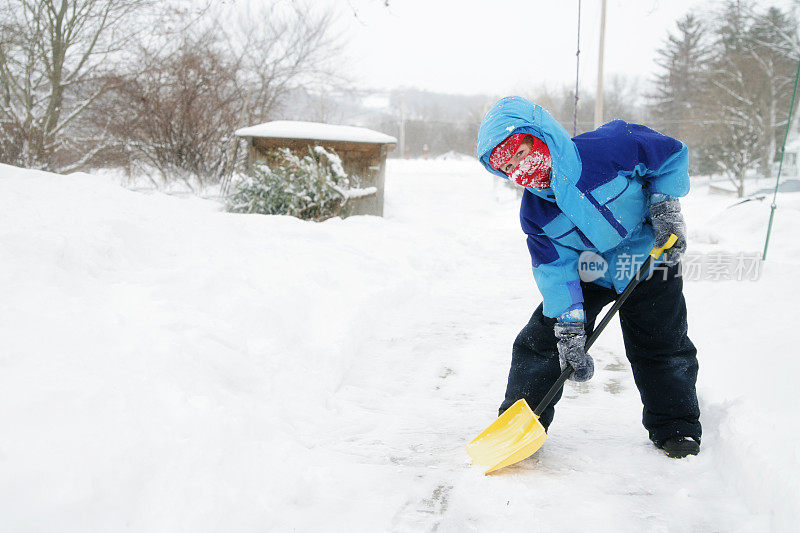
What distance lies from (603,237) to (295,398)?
1.43 meters

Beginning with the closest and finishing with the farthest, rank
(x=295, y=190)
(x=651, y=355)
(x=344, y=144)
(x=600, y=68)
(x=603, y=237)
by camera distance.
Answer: (x=603, y=237) < (x=651, y=355) < (x=295, y=190) < (x=344, y=144) < (x=600, y=68)

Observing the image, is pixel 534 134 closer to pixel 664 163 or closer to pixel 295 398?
pixel 664 163

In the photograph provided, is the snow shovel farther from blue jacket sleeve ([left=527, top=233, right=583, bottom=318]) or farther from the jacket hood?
the jacket hood

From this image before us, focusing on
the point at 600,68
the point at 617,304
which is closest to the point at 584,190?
the point at 617,304

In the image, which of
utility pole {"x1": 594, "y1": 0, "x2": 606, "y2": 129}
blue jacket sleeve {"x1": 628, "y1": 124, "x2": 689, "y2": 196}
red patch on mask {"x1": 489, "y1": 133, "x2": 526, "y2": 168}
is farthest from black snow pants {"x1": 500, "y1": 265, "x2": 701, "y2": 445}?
utility pole {"x1": 594, "y1": 0, "x2": 606, "y2": 129}

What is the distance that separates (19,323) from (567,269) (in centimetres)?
199

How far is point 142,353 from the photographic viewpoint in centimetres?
222

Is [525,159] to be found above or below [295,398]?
above

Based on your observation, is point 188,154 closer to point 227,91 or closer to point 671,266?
point 227,91

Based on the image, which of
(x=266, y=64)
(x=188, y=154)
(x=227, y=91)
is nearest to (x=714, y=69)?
(x=266, y=64)

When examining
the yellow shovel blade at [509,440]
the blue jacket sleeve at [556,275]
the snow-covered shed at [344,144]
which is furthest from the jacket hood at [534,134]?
the snow-covered shed at [344,144]

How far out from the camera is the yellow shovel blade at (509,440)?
209 centimetres

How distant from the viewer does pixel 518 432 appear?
7.15 feet

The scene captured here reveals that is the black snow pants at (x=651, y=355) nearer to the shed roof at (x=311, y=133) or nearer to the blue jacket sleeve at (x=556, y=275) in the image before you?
the blue jacket sleeve at (x=556, y=275)
